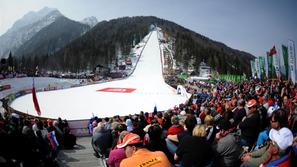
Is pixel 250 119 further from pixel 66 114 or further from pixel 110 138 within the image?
pixel 66 114

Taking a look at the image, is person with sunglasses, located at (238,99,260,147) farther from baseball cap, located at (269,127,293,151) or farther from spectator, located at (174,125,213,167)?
spectator, located at (174,125,213,167)

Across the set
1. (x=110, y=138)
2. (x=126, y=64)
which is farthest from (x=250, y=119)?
(x=126, y=64)

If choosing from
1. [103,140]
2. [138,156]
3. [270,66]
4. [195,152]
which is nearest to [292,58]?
[270,66]

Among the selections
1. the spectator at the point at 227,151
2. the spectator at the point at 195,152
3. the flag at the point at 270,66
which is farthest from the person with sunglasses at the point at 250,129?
the flag at the point at 270,66

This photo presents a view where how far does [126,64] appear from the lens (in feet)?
378

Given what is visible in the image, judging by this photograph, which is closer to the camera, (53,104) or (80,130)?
(80,130)

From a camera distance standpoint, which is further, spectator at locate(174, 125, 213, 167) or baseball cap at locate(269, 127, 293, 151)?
spectator at locate(174, 125, 213, 167)

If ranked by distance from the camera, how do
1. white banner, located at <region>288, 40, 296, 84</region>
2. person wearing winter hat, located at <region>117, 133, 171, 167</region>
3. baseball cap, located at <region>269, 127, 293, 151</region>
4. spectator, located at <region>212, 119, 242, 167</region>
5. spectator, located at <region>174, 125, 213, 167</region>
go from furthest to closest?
white banner, located at <region>288, 40, 296, 84</region> → spectator, located at <region>212, 119, 242, 167</region> → spectator, located at <region>174, 125, 213, 167</region> → baseball cap, located at <region>269, 127, 293, 151</region> → person wearing winter hat, located at <region>117, 133, 171, 167</region>

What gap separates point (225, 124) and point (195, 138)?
1.45 metres

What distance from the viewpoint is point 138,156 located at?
11.5 ft

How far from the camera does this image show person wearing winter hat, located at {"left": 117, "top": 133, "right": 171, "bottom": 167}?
11.3ft

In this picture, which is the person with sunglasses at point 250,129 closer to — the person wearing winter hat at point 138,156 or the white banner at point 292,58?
the person wearing winter hat at point 138,156

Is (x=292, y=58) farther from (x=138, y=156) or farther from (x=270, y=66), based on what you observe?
(x=138, y=156)

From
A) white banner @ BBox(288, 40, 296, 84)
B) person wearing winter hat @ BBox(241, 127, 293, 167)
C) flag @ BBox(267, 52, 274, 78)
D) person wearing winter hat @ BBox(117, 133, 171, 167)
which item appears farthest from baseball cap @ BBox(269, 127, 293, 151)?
flag @ BBox(267, 52, 274, 78)
